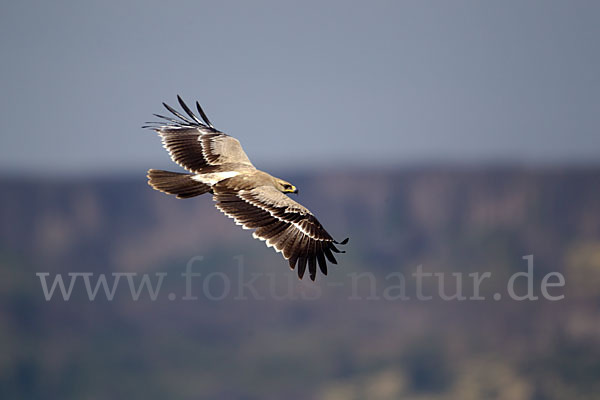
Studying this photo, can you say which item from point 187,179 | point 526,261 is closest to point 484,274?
point 526,261

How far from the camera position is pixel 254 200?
2092 cm

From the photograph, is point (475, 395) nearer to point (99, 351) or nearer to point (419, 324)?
point (419, 324)

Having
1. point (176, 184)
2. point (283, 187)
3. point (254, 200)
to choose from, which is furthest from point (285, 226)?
point (176, 184)

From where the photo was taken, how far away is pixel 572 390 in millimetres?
153250

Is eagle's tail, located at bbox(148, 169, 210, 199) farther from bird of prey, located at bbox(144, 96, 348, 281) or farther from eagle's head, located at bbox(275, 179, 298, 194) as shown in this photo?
eagle's head, located at bbox(275, 179, 298, 194)

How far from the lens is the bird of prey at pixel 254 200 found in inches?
803

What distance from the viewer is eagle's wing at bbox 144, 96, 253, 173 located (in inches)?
919

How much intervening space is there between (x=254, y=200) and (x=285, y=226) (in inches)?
36.9

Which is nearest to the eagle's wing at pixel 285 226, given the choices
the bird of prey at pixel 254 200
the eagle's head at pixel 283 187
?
the bird of prey at pixel 254 200

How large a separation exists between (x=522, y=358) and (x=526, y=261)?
22917mm

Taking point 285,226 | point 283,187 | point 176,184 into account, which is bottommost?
point 285,226

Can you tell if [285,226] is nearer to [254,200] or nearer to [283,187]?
[254,200]

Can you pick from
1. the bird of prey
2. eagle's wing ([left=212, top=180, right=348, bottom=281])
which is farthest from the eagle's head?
eagle's wing ([left=212, top=180, right=348, bottom=281])

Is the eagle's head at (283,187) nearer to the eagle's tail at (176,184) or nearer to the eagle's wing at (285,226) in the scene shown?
the eagle's wing at (285,226)
